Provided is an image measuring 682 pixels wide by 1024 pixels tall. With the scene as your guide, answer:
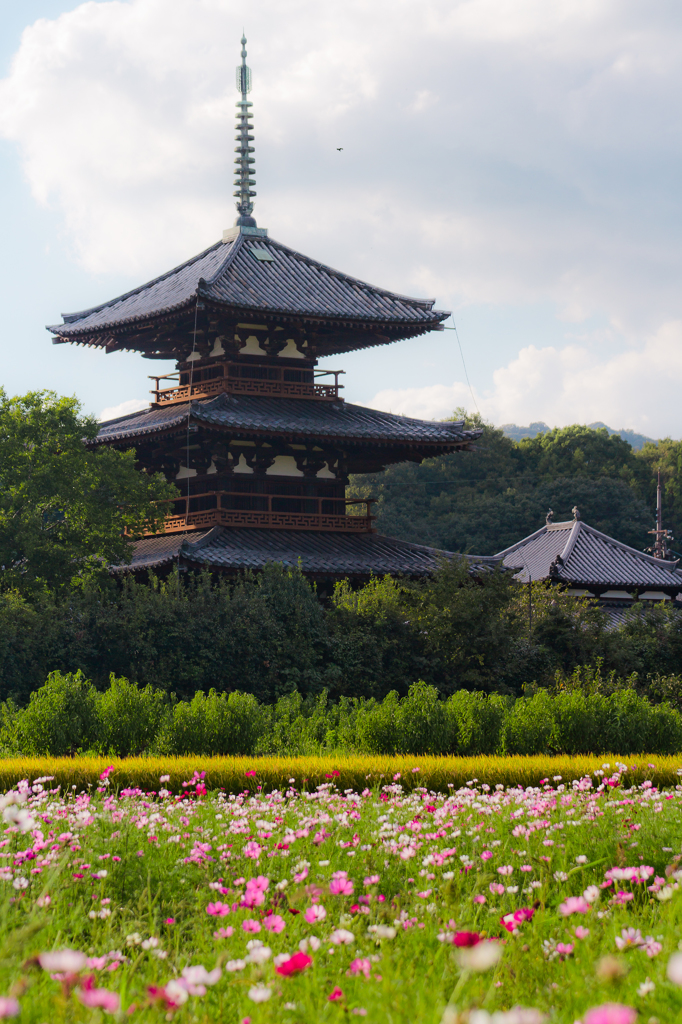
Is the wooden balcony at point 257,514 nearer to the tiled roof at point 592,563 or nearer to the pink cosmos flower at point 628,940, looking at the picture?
the tiled roof at point 592,563

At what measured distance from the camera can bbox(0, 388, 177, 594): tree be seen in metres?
22.0

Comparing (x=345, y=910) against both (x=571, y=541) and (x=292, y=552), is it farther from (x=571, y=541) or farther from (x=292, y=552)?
(x=571, y=541)

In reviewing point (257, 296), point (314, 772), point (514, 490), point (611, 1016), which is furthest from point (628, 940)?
point (514, 490)

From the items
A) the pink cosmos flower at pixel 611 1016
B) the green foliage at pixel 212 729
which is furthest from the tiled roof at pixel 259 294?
the pink cosmos flower at pixel 611 1016

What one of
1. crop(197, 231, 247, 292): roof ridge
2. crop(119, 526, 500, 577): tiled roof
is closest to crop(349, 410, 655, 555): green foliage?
crop(197, 231, 247, 292): roof ridge

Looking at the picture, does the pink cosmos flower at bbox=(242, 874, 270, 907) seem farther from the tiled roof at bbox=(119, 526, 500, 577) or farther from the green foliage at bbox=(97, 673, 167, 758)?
the tiled roof at bbox=(119, 526, 500, 577)

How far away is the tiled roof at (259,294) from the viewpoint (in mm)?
27141

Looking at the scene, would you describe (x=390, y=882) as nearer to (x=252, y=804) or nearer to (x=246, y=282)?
(x=252, y=804)

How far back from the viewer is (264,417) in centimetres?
2628

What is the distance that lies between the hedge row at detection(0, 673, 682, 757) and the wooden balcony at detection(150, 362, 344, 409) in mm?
12171

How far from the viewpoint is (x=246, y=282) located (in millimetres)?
27781

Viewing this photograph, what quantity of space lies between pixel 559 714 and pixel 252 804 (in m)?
8.20

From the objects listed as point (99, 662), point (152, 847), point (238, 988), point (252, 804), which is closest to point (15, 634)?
point (99, 662)

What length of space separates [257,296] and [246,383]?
2.33 metres
